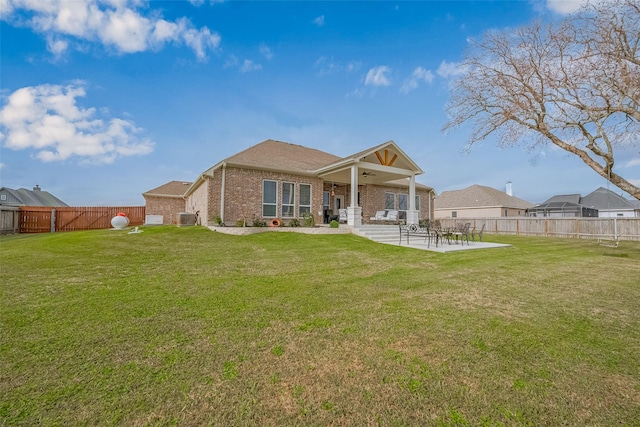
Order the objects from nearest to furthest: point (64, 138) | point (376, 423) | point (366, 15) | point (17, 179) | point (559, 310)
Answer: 1. point (376, 423)
2. point (559, 310)
3. point (366, 15)
4. point (64, 138)
5. point (17, 179)

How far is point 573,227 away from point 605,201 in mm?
21800

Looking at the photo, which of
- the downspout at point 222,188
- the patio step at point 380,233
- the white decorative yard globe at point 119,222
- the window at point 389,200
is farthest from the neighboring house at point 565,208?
the white decorative yard globe at point 119,222

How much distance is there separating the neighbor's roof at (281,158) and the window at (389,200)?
16.9ft

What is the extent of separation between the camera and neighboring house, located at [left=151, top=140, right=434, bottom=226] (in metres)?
13.9

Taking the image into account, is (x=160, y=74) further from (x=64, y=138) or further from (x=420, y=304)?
(x=420, y=304)

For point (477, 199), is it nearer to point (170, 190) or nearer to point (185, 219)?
point (185, 219)

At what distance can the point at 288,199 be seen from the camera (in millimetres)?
15633

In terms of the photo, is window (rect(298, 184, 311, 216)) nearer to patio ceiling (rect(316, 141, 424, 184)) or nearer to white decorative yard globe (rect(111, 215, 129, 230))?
patio ceiling (rect(316, 141, 424, 184))

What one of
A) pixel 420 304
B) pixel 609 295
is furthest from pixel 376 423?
pixel 609 295

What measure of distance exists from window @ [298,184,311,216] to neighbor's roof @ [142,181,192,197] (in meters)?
15.8

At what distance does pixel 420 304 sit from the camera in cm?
455

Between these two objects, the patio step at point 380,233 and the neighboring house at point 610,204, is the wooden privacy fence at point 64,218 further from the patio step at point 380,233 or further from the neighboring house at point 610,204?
the neighboring house at point 610,204

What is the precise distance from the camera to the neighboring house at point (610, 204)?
30.1 metres

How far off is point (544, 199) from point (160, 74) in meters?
46.0
